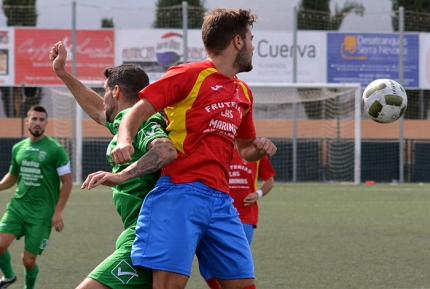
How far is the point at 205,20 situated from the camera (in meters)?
3.81

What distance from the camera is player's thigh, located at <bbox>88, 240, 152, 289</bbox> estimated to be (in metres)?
3.56

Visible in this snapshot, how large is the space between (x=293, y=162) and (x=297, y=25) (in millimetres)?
5063

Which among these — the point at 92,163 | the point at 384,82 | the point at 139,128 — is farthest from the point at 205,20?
the point at 92,163

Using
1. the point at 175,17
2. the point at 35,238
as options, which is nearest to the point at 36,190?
the point at 35,238

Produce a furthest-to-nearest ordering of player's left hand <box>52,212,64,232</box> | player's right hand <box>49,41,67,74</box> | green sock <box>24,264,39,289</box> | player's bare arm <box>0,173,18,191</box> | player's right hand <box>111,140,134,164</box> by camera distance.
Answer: player's bare arm <box>0,173,18,191</box>, player's left hand <box>52,212,64,232</box>, green sock <box>24,264,39,289</box>, player's right hand <box>49,41,67,74</box>, player's right hand <box>111,140,134,164</box>

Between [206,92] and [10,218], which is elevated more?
[206,92]

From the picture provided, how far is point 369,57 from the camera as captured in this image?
2633 cm

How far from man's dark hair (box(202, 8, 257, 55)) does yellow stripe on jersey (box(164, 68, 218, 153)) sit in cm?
21

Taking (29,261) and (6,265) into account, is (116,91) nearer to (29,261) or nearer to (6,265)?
(29,261)

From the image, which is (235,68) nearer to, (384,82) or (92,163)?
(384,82)

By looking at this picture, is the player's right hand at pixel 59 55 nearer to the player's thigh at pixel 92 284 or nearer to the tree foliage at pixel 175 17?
the player's thigh at pixel 92 284

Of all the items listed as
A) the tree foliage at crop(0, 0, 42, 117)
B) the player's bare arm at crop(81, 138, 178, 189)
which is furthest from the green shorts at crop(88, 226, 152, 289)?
the tree foliage at crop(0, 0, 42, 117)

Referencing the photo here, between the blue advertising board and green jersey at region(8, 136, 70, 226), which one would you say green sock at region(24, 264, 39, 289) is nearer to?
green jersey at region(8, 136, 70, 226)

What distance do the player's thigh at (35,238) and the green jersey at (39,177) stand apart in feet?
0.20
